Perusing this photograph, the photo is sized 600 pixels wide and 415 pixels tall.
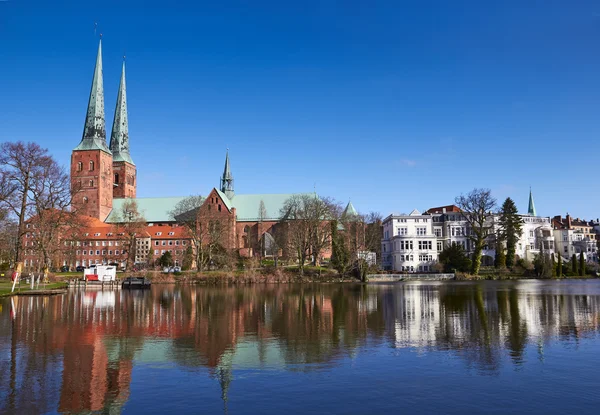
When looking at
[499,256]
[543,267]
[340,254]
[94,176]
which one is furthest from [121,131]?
[543,267]

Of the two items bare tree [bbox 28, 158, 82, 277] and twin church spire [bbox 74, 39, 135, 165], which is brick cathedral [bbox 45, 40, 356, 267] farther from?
bare tree [bbox 28, 158, 82, 277]

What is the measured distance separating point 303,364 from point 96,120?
10473 cm

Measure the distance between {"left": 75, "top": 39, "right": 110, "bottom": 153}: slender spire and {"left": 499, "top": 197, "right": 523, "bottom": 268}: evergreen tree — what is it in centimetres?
8006

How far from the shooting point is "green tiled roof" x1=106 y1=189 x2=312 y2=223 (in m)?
112

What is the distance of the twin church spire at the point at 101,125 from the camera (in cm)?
10356

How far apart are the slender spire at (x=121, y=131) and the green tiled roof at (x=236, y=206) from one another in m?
10.5

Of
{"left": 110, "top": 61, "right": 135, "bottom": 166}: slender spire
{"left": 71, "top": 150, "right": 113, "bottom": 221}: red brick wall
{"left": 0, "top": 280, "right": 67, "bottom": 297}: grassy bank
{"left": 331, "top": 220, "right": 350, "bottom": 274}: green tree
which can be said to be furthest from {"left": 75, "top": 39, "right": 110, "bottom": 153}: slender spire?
{"left": 331, "top": 220, "right": 350, "bottom": 274}: green tree

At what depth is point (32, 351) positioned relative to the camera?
1709 cm

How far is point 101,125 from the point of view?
359 feet

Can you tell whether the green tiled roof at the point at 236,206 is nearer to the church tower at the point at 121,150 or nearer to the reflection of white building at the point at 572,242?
the church tower at the point at 121,150

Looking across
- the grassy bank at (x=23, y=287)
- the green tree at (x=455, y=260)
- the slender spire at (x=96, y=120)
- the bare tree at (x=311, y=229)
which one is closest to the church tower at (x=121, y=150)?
the slender spire at (x=96, y=120)

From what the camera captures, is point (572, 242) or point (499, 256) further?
point (572, 242)

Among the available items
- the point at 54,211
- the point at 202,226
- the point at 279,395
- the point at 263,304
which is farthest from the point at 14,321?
the point at 202,226

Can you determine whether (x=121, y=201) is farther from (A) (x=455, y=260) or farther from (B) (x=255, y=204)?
(A) (x=455, y=260)
